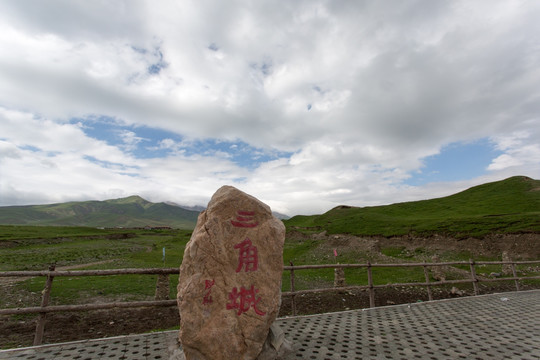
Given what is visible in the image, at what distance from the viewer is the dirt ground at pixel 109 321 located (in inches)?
316

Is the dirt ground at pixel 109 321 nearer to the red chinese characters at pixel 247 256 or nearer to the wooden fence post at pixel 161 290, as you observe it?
the wooden fence post at pixel 161 290

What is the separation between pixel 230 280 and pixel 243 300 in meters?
0.44

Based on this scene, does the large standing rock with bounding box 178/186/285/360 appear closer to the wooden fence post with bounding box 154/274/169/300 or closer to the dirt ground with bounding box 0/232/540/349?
the dirt ground with bounding box 0/232/540/349

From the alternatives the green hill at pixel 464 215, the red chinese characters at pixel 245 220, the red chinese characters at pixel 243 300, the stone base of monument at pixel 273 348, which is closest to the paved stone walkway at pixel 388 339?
the stone base of monument at pixel 273 348

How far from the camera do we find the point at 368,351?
5.63 meters

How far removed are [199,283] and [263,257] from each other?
4.15 ft

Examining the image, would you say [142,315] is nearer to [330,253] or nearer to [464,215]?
[330,253]

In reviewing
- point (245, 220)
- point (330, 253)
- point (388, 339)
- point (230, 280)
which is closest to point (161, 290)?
point (230, 280)

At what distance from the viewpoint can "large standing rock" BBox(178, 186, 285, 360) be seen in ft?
15.8

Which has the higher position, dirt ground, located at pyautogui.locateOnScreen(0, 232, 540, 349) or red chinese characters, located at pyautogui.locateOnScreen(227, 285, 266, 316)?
red chinese characters, located at pyautogui.locateOnScreen(227, 285, 266, 316)

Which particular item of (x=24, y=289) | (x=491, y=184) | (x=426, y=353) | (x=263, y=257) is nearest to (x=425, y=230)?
(x=426, y=353)

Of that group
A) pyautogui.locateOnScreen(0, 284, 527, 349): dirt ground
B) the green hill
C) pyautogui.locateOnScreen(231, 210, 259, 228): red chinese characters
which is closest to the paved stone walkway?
pyautogui.locateOnScreen(231, 210, 259, 228): red chinese characters

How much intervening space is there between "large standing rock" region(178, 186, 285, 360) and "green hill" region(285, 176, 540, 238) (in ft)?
97.7

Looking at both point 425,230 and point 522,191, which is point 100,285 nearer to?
point 425,230
